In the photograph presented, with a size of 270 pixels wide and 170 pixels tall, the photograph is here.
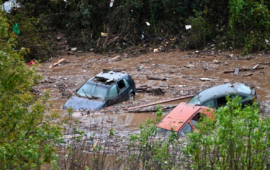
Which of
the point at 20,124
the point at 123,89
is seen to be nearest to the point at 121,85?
the point at 123,89

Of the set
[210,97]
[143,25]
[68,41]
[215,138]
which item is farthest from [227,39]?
[215,138]

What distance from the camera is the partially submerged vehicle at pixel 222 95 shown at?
10.7 m

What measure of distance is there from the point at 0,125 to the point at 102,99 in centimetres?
734

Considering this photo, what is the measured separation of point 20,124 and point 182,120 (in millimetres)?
4523

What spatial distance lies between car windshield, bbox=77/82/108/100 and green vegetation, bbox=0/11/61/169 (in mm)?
6084

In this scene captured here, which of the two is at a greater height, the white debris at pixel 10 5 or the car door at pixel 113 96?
the white debris at pixel 10 5

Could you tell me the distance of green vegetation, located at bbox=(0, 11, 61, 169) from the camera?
16.5 feet

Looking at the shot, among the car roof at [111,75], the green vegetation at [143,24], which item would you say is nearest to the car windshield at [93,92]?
the car roof at [111,75]

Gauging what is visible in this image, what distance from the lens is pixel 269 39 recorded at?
67.3 feet

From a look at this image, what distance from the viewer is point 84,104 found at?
1261 cm

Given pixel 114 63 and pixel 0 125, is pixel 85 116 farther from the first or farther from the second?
pixel 114 63

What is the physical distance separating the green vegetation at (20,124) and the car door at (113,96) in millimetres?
6179

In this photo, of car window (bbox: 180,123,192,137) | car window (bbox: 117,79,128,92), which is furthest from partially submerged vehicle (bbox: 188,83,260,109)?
car window (bbox: 117,79,128,92)

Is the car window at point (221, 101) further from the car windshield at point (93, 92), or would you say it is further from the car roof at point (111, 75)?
the car roof at point (111, 75)
